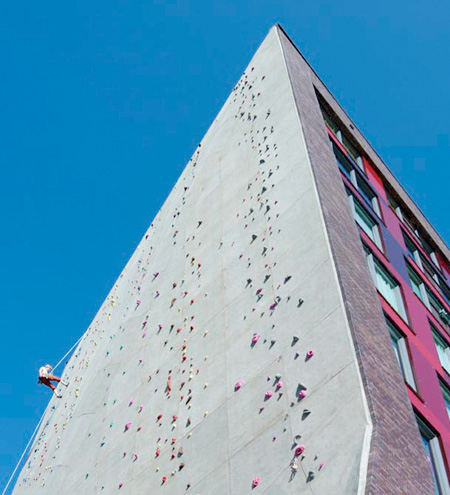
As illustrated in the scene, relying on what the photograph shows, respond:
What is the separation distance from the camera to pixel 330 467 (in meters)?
11.3

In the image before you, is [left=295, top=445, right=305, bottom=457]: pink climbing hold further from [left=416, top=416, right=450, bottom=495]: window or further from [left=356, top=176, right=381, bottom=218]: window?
[left=356, top=176, right=381, bottom=218]: window

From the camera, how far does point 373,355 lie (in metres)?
13.4

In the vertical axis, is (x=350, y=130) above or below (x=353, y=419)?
above

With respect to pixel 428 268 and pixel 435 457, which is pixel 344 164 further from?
pixel 435 457

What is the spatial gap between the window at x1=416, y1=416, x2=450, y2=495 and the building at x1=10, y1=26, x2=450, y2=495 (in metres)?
0.03

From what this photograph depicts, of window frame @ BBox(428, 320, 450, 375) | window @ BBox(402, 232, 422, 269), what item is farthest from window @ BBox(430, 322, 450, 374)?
window @ BBox(402, 232, 422, 269)

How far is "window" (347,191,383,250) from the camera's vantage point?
23.0 meters

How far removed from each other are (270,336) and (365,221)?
9.41 metres

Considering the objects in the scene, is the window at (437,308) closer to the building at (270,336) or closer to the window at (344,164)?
the building at (270,336)

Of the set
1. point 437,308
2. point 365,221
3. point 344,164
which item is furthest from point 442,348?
point 344,164

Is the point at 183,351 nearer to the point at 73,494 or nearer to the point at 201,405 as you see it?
the point at 201,405

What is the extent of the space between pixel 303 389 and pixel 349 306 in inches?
74.8

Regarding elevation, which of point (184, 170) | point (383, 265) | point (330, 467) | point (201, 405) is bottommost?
point (330, 467)

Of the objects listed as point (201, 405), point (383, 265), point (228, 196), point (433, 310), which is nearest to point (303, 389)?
point (201, 405)
